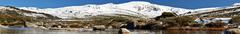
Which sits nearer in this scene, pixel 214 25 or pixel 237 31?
pixel 237 31

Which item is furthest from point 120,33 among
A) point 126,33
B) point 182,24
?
point 182,24

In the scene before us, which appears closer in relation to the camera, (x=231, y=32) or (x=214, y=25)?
(x=231, y=32)

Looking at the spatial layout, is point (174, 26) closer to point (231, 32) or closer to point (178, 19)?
point (178, 19)

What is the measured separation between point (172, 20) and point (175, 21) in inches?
37.9

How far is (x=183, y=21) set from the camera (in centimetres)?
11450

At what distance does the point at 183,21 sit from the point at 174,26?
538 cm

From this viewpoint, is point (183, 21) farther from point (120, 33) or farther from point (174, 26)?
point (120, 33)

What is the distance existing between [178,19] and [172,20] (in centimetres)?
273

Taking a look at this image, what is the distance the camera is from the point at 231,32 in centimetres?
3678

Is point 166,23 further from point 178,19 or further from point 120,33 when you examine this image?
point 120,33

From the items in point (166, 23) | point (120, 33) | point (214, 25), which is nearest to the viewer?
point (120, 33)

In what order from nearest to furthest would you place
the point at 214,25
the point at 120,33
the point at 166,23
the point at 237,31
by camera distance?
the point at 237,31 → the point at 120,33 → the point at 214,25 → the point at 166,23

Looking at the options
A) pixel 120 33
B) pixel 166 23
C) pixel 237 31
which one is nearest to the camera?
pixel 237 31

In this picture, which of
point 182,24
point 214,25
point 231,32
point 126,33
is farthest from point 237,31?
point 182,24
